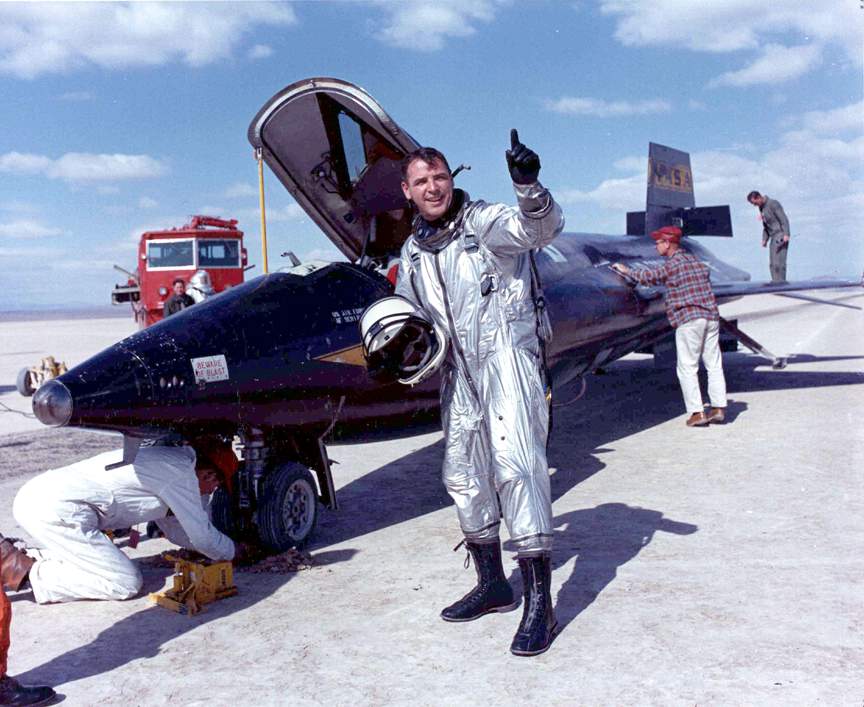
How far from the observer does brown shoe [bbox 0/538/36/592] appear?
15.2ft

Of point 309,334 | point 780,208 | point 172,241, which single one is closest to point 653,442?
point 309,334

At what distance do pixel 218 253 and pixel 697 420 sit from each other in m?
14.5

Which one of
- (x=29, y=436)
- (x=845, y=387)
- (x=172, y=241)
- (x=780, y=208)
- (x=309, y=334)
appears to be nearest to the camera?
(x=309, y=334)

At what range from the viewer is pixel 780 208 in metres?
14.5

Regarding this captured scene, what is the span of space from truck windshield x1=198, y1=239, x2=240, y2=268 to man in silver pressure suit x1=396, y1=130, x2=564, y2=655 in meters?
17.0

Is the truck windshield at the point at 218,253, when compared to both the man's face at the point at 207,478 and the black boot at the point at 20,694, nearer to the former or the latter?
the man's face at the point at 207,478

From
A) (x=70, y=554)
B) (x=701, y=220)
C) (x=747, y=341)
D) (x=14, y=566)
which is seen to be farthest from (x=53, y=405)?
(x=701, y=220)

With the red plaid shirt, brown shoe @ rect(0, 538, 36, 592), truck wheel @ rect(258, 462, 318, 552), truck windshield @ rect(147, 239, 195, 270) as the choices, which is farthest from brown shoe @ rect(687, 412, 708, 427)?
truck windshield @ rect(147, 239, 195, 270)

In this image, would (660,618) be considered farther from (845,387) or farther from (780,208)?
(780,208)

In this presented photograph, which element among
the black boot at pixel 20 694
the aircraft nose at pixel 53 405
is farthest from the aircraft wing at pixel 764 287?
the black boot at pixel 20 694

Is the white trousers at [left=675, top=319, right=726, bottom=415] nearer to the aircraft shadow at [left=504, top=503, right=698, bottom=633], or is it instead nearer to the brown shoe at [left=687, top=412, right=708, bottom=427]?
the brown shoe at [left=687, top=412, right=708, bottom=427]

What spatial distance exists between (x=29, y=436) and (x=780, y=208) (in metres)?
12.8

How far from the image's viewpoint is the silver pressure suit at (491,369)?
12.9 ft

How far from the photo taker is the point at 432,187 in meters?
4.12
